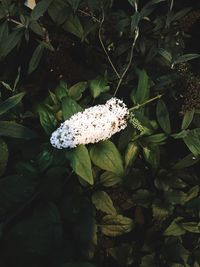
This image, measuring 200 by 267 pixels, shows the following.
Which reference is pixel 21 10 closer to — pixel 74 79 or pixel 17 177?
pixel 74 79

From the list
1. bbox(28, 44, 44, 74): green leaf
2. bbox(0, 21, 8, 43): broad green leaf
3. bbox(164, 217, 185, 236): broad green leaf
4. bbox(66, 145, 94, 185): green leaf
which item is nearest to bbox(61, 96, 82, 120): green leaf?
bbox(66, 145, 94, 185): green leaf

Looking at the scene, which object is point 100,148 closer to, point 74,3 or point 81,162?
point 81,162

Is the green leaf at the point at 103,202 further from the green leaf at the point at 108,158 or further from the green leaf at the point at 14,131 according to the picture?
the green leaf at the point at 14,131

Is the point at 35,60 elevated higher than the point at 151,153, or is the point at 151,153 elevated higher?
the point at 35,60

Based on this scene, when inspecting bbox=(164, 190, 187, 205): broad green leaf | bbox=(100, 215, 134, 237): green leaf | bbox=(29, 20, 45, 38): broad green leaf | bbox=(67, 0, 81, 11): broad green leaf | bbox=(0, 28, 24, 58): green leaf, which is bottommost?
bbox=(100, 215, 134, 237): green leaf

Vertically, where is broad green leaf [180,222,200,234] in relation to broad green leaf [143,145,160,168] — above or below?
below

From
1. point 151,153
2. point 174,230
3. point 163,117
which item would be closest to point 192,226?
point 174,230

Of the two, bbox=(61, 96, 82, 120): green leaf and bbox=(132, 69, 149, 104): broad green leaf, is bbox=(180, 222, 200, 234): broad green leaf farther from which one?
bbox=(61, 96, 82, 120): green leaf
